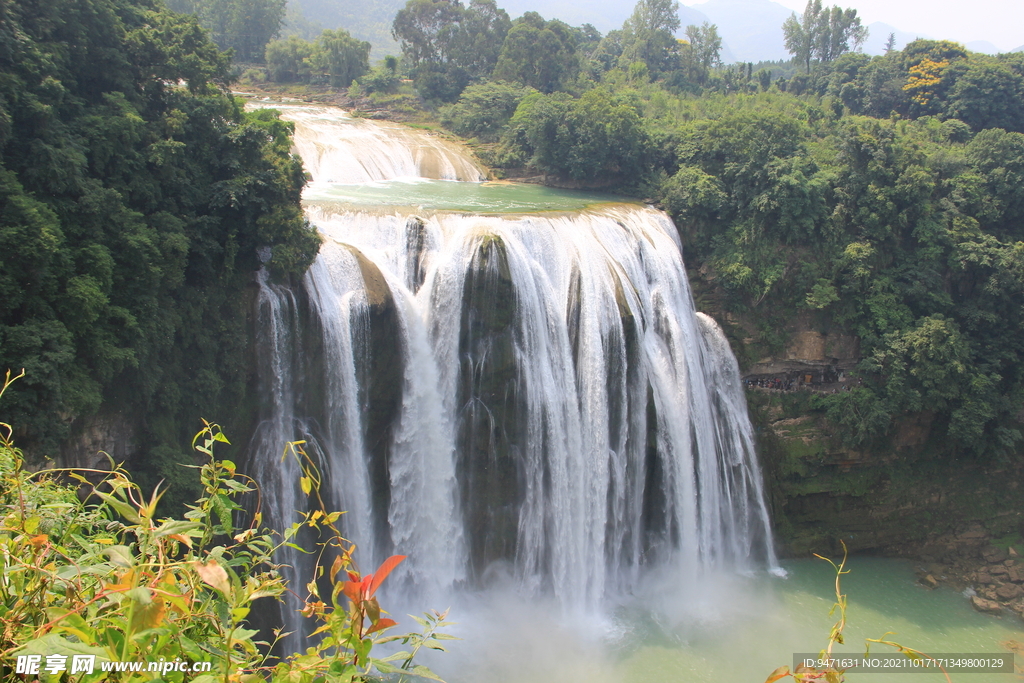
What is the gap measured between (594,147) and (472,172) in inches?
181

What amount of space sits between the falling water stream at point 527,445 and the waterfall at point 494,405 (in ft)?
0.13

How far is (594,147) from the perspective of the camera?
22906 mm

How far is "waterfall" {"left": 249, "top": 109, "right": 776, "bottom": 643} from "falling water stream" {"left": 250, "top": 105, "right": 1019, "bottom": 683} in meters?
0.04

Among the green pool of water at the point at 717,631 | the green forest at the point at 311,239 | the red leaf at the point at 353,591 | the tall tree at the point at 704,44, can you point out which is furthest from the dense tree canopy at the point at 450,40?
the red leaf at the point at 353,591

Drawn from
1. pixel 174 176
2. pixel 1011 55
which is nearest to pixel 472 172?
pixel 174 176

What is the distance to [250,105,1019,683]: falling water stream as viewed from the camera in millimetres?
12500

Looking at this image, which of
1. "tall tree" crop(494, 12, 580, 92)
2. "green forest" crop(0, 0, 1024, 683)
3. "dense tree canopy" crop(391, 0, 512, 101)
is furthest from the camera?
"dense tree canopy" crop(391, 0, 512, 101)

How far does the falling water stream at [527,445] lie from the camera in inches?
492

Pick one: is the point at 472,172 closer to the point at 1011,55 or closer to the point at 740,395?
the point at 740,395

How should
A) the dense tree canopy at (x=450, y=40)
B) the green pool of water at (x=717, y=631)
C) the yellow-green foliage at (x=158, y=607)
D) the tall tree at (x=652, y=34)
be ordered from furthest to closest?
the tall tree at (x=652, y=34) → the dense tree canopy at (x=450, y=40) → the green pool of water at (x=717, y=631) → the yellow-green foliage at (x=158, y=607)

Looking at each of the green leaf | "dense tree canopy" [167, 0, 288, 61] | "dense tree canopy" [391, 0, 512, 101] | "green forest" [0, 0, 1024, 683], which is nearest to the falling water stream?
"green forest" [0, 0, 1024, 683]

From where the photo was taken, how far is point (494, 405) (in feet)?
45.1

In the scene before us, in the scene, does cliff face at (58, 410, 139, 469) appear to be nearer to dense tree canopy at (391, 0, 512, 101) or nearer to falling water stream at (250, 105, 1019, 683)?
falling water stream at (250, 105, 1019, 683)

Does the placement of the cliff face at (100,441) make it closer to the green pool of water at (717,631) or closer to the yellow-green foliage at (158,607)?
the green pool of water at (717,631)
